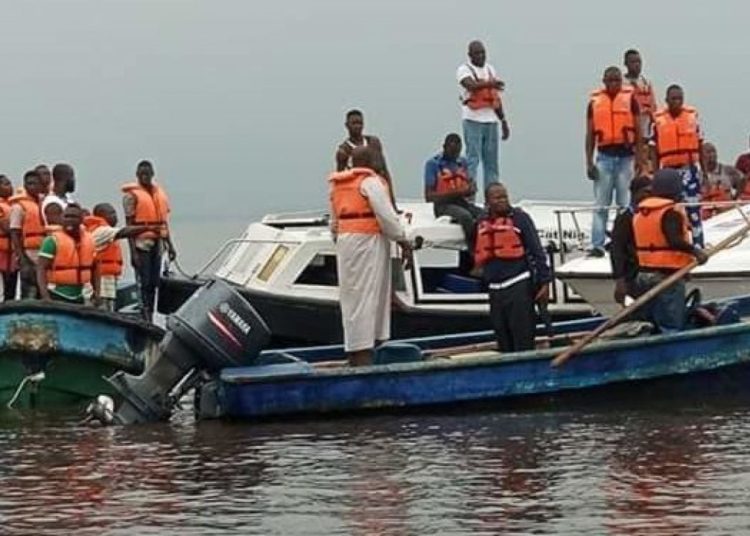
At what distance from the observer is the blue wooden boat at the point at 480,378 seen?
14.7 m

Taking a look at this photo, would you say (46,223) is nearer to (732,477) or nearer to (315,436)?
(315,436)

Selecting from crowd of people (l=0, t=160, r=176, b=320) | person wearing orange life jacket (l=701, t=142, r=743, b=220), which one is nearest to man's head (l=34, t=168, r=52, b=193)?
crowd of people (l=0, t=160, r=176, b=320)

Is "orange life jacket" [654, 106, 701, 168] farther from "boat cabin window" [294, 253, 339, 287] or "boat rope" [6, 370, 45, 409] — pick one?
"boat rope" [6, 370, 45, 409]

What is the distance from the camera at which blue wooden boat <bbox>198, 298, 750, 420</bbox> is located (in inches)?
577

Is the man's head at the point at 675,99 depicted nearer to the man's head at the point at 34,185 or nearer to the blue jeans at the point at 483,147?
the blue jeans at the point at 483,147

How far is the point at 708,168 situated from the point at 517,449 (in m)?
8.92

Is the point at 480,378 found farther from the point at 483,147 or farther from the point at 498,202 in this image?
the point at 483,147

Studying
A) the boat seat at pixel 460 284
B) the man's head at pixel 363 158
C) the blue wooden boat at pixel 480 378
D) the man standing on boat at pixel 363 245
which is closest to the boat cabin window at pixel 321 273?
the boat seat at pixel 460 284

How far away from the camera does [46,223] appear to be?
19797 mm

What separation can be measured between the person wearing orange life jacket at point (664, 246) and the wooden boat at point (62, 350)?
3968 millimetres

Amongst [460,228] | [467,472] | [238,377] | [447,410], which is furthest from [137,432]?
[460,228]

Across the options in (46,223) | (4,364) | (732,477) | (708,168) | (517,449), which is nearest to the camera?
(732,477)

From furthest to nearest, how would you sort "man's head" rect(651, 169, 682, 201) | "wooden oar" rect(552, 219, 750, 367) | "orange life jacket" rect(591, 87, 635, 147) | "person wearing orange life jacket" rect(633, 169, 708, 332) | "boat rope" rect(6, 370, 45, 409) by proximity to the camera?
"orange life jacket" rect(591, 87, 635, 147), "boat rope" rect(6, 370, 45, 409), "man's head" rect(651, 169, 682, 201), "person wearing orange life jacket" rect(633, 169, 708, 332), "wooden oar" rect(552, 219, 750, 367)

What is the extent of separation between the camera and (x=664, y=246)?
49.1 ft
